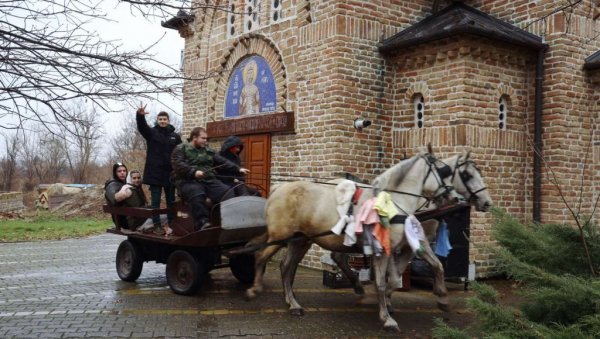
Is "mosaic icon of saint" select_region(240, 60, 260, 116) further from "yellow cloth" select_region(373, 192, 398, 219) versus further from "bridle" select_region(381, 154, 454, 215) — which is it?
"yellow cloth" select_region(373, 192, 398, 219)

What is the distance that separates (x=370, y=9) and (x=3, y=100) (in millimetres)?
7428

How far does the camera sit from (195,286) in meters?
7.94

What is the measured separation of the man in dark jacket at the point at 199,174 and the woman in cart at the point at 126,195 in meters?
1.35

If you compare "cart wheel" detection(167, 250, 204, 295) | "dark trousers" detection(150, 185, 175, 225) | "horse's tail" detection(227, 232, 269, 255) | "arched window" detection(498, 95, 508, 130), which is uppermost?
"arched window" detection(498, 95, 508, 130)

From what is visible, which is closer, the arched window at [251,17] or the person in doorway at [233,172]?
the person in doorway at [233,172]

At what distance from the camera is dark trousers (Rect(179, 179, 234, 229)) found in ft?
25.7

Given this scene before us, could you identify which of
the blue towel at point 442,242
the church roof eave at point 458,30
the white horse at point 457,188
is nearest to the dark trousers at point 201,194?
the white horse at point 457,188

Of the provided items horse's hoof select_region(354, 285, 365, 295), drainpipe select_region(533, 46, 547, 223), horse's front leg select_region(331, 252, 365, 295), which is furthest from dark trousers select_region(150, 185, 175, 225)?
drainpipe select_region(533, 46, 547, 223)

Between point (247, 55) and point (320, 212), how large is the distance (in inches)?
259

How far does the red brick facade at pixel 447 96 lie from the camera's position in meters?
9.59

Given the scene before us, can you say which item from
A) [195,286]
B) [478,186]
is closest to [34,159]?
[195,286]

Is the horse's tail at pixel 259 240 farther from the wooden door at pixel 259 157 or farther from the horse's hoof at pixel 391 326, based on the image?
the wooden door at pixel 259 157

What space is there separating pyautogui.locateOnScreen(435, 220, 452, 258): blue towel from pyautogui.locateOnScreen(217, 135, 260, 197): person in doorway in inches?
110

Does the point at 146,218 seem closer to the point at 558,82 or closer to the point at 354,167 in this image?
the point at 354,167
